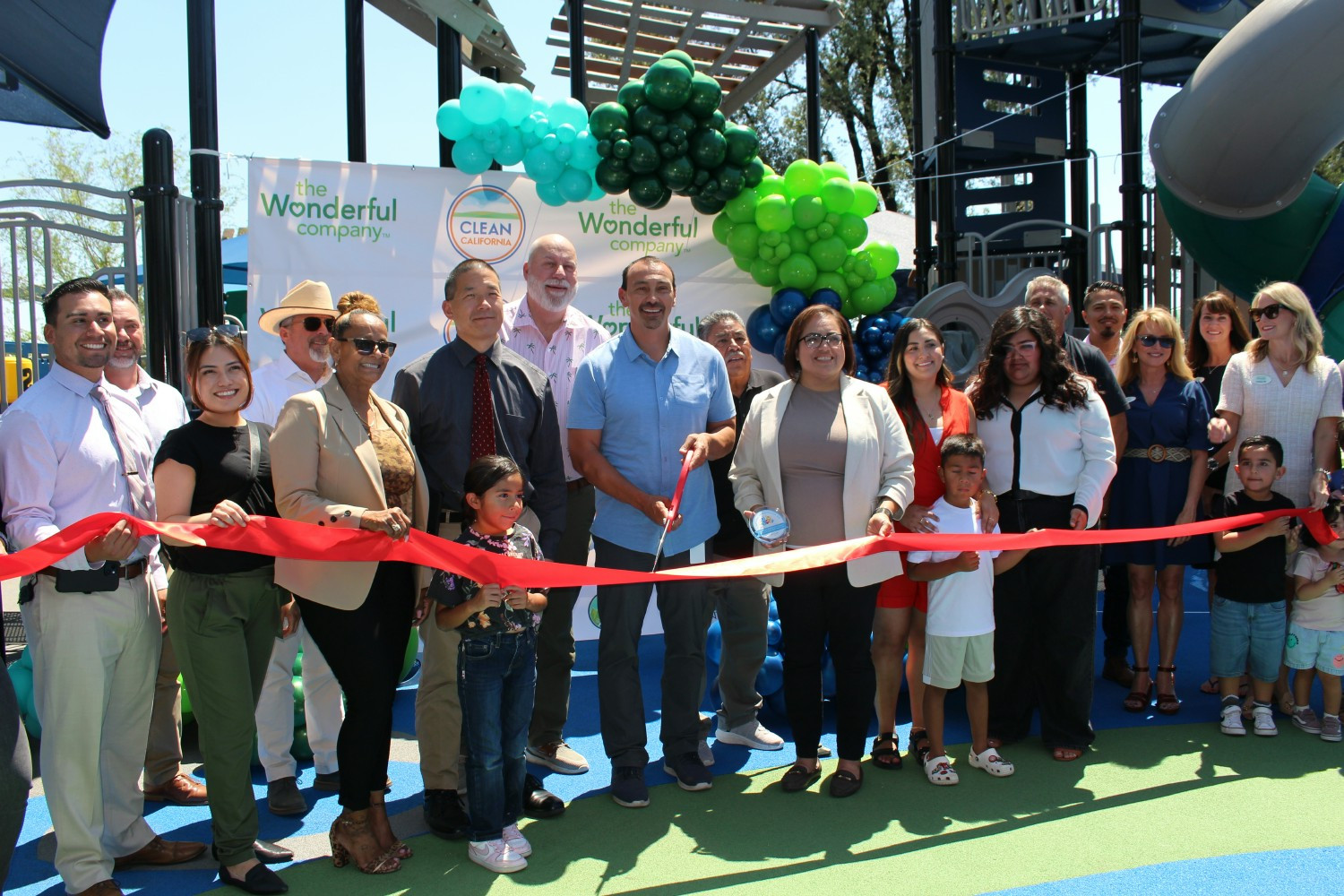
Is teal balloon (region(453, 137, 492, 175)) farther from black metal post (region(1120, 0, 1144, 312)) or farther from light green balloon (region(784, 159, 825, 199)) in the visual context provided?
black metal post (region(1120, 0, 1144, 312))

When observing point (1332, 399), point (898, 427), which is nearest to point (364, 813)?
point (898, 427)

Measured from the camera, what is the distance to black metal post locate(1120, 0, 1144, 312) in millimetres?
9820

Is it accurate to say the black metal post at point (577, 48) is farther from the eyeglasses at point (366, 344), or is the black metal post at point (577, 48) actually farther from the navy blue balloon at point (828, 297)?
the eyeglasses at point (366, 344)

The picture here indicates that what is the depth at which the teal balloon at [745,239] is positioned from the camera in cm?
664

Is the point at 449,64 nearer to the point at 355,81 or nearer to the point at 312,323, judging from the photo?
the point at 355,81

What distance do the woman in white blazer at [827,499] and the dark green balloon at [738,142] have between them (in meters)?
2.53

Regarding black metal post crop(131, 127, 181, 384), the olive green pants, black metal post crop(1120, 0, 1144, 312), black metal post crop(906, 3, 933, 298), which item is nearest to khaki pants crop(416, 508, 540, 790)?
the olive green pants

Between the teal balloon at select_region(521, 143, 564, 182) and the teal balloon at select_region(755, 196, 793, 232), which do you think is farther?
the teal balloon at select_region(755, 196, 793, 232)

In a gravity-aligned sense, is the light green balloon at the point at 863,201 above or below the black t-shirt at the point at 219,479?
above

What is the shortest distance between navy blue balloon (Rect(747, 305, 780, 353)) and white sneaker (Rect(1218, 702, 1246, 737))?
10.9 feet

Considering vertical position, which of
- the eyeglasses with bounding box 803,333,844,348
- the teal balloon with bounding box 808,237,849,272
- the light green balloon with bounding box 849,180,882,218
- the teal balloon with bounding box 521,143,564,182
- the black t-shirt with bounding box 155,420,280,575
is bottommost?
the black t-shirt with bounding box 155,420,280,575

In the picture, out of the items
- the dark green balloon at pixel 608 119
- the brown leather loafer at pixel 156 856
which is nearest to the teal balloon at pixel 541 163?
the dark green balloon at pixel 608 119

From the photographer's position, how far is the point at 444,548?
11.4 feet

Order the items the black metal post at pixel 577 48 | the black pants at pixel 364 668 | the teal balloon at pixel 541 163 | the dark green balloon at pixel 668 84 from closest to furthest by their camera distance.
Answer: the black pants at pixel 364 668
the dark green balloon at pixel 668 84
the teal balloon at pixel 541 163
the black metal post at pixel 577 48
